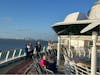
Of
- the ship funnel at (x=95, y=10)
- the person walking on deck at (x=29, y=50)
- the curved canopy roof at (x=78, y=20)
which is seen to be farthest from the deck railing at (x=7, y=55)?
the ship funnel at (x=95, y=10)

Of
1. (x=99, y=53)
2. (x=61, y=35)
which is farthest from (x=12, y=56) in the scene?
(x=99, y=53)

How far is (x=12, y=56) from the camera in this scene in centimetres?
2516

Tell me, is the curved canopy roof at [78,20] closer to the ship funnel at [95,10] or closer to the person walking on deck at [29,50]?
the ship funnel at [95,10]

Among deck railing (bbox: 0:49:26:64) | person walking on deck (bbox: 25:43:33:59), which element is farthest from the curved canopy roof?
deck railing (bbox: 0:49:26:64)

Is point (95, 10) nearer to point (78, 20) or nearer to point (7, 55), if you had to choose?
point (78, 20)

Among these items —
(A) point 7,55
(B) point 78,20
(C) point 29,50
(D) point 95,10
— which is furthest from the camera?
(D) point 95,10

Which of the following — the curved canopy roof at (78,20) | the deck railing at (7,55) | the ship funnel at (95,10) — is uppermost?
the ship funnel at (95,10)

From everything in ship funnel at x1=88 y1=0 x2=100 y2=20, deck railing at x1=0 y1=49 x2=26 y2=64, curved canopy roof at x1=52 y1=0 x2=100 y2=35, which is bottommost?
deck railing at x1=0 y1=49 x2=26 y2=64

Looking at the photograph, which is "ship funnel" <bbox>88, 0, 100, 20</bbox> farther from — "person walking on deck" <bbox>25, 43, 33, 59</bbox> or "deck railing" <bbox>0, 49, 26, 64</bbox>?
"deck railing" <bbox>0, 49, 26, 64</bbox>

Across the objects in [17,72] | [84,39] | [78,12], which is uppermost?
[78,12]

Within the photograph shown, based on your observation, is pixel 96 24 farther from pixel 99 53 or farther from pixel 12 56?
pixel 12 56

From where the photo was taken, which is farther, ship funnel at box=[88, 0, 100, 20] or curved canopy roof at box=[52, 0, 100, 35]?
ship funnel at box=[88, 0, 100, 20]

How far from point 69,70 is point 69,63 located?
0.68 meters

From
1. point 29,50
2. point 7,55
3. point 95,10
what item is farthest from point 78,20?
point 29,50
